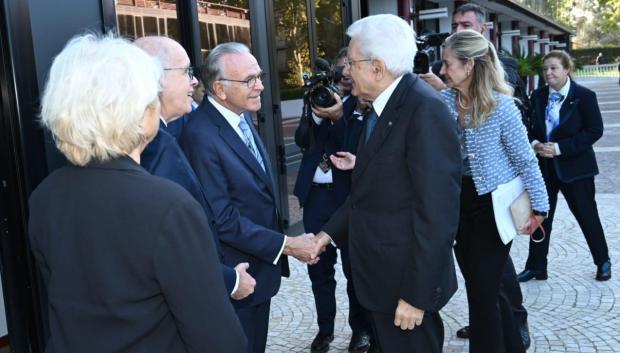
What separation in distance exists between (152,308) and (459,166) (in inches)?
52.5

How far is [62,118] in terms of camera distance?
156 cm

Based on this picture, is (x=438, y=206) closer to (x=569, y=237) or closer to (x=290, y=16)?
(x=569, y=237)

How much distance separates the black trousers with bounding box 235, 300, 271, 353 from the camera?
2828 millimetres

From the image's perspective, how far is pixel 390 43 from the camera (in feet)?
8.04

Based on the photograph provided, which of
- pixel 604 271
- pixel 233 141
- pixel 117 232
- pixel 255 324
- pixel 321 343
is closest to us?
pixel 117 232

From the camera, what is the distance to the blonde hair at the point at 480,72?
10.2 ft

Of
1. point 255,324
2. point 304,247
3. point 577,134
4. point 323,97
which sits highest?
point 323,97

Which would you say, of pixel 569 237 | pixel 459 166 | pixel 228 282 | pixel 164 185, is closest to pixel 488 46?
pixel 459 166

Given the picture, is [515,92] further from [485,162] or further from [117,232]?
[117,232]

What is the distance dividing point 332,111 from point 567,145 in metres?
2.14

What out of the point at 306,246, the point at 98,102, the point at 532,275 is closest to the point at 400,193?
the point at 306,246

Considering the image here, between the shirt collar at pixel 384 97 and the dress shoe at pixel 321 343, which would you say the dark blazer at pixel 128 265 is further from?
the dress shoe at pixel 321 343

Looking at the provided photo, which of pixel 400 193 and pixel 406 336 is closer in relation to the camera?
pixel 400 193

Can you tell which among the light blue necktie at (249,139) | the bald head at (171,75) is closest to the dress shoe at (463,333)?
the light blue necktie at (249,139)
